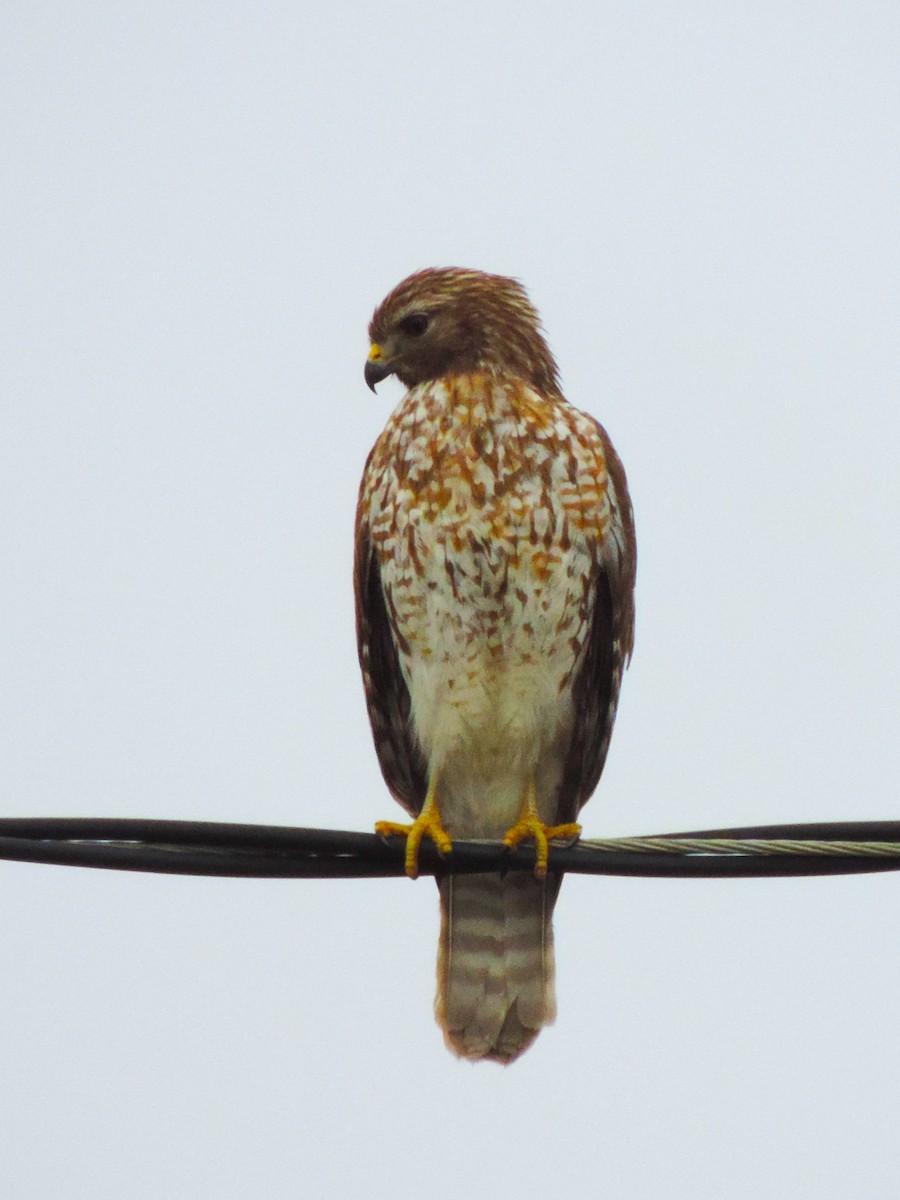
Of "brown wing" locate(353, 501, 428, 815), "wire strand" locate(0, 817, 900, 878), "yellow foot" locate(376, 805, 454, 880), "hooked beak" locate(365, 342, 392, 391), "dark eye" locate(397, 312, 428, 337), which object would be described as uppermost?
"dark eye" locate(397, 312, 428, 337)

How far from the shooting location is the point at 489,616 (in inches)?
209

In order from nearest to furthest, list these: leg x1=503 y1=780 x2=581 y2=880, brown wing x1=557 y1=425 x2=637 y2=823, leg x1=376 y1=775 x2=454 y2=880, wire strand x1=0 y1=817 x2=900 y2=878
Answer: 1. wire strand x1=0 y1=817 x2=900 y2=878
2. leg x1=376 y1=775 x2=454 y2=880
3. leg x1=503 y1=780 x2=581 y2=880
4. brown wing x1=557 y1=425 x2=637 y2=823

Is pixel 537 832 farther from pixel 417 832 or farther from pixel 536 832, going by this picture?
pixel 417 832

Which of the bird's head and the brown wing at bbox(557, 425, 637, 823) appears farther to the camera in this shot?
the bird's head

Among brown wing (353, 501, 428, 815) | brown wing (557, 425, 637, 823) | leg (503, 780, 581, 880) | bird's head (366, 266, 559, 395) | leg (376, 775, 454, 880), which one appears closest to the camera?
leg (376, 775, 454, 880)

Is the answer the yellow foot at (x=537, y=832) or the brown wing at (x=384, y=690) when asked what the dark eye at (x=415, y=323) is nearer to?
the brown wing at (x=384, y=690)

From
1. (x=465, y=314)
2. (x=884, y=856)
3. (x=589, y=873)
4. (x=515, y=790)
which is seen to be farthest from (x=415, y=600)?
(x=884, y=856)

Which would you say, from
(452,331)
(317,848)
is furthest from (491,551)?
(317,848)

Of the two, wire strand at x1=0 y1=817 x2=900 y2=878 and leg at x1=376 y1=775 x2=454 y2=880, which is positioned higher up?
leg at x1=376 y1=775 x2=454 y2=880

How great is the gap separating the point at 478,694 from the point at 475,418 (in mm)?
874

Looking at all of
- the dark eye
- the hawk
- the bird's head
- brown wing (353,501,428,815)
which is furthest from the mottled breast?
the dark eye

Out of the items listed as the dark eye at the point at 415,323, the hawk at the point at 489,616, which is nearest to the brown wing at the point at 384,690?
the hawk at the point at 489,616

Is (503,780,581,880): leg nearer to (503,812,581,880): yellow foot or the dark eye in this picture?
(503,812,581,880): yellow foot

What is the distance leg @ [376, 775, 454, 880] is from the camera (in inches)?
163
